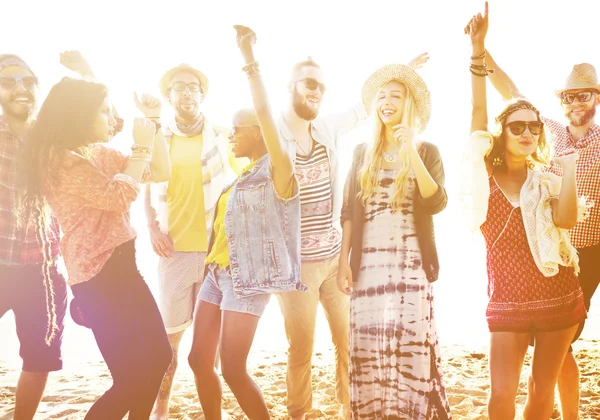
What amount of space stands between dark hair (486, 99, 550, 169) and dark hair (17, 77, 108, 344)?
2320 mm

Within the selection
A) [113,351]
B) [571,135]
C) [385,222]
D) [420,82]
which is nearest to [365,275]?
[385,222]

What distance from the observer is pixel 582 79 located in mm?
4352

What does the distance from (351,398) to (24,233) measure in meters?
2.37

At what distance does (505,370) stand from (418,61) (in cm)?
236

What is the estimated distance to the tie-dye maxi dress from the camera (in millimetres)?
3213

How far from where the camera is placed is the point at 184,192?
14.2ft

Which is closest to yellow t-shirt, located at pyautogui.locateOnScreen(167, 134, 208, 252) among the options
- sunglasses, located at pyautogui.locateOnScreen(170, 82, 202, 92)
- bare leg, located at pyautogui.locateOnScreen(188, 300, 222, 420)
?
sunglasses, located at pyautogui.locateOnScreen(170, 82, 202, 92)

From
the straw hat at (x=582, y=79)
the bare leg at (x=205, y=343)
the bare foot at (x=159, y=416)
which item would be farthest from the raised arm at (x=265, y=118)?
the straw hat at (x=582, y=79)

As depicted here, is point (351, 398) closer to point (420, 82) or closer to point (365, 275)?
point (365, 275)

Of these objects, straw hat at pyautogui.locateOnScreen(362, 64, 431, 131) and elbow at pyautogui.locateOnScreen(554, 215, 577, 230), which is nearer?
elbow at pyautogui.locateOnScreen(554, 215, 577, 230)

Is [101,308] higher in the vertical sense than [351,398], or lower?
higher

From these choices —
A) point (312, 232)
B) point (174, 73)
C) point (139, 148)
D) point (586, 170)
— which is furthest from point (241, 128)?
point (586, 170)

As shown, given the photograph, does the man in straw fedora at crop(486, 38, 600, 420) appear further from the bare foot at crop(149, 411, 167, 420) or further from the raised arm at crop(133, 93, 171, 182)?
the bare foot at crop(149, 411, 167, 420)

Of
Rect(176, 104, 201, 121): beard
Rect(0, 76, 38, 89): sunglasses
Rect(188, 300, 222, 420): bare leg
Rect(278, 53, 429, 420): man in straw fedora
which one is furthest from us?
Rect(176, 104, 201, 121): beard
